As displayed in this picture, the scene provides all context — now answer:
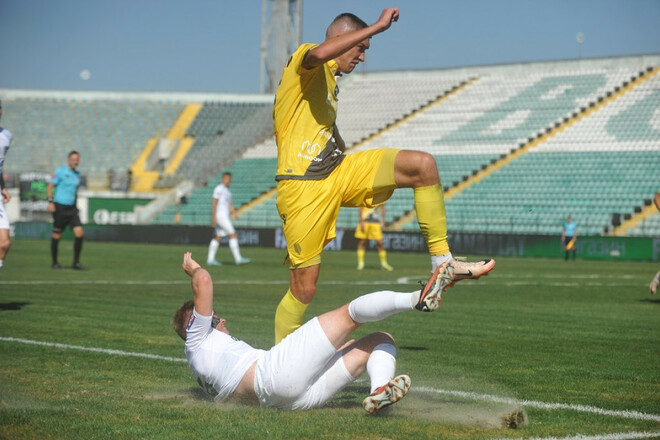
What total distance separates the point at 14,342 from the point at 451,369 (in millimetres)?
3920

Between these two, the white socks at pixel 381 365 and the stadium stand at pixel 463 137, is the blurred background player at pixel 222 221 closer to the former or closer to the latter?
the stadium stand at pixel 463 137

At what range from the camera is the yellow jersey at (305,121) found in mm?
6508

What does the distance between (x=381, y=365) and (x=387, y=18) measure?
2.17 metres

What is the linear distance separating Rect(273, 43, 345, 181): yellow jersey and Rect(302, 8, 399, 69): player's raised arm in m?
0.21

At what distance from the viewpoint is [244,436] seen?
189 inches

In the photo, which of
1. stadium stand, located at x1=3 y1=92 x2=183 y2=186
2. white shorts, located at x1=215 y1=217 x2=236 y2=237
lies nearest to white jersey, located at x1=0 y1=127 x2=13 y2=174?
white shorts, located at x1=215 y1=217 x2=236 y2=237

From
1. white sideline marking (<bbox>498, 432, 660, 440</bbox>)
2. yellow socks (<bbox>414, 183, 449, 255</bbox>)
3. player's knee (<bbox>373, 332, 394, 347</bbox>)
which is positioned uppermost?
yellow socks (<bbox>414, 183, 449, 255</bbox>)

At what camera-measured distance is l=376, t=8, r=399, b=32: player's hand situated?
5.94m

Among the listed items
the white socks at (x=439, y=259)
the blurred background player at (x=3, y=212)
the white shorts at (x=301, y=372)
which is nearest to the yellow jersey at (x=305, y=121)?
the white socks at (x=439, y=259)

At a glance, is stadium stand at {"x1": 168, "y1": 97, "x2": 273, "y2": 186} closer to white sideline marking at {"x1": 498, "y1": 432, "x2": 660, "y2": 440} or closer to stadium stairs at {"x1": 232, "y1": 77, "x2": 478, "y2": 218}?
stadium stairs at {"x1": 232, "y1": 77, "x2": 478, "y2": 218}

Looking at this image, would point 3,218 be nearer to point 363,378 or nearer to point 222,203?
point 363,378

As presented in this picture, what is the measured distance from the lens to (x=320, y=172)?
6504 mm

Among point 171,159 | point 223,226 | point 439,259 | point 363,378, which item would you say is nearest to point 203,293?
point 439,259

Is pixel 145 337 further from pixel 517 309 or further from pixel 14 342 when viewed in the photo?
pixel 517 309
